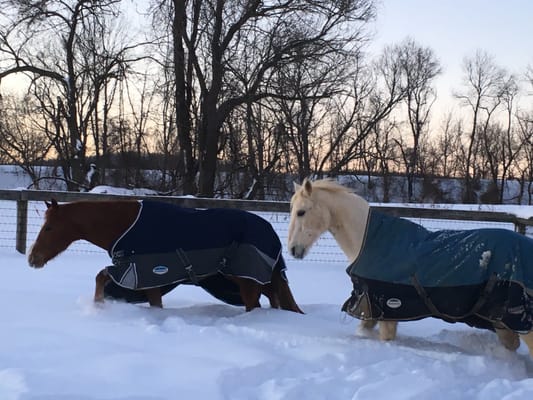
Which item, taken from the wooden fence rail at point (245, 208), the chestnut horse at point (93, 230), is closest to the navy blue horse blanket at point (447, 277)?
the chestnut horse at point (93, 230)

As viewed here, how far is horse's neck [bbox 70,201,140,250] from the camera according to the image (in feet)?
13.8

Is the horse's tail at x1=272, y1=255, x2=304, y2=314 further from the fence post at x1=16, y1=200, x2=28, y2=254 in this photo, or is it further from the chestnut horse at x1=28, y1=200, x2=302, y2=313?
the fence post at x1=16, y1=200, x2=28, y2=254

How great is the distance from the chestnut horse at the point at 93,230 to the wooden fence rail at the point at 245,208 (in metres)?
2.40

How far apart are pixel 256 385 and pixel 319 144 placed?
22.5 meters

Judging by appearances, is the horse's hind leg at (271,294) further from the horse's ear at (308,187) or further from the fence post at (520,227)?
the fence post at (520,227)

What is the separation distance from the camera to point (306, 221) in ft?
11.7

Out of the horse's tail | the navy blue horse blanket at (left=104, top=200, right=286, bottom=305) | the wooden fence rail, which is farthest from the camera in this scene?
the wooden fence rail

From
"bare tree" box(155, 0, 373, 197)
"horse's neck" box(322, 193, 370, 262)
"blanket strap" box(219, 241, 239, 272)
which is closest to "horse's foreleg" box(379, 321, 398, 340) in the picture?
"horse's neck" box(322, 193, 370, 262)

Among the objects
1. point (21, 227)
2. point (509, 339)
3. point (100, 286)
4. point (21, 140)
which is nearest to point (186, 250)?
point (100, 286)

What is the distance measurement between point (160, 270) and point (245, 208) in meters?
2.94

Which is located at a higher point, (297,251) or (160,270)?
(297,251)

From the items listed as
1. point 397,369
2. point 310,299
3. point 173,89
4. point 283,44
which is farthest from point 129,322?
point 173,89

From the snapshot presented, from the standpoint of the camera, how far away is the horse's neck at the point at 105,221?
4.19 m

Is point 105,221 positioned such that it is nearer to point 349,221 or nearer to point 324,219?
point 324,219
